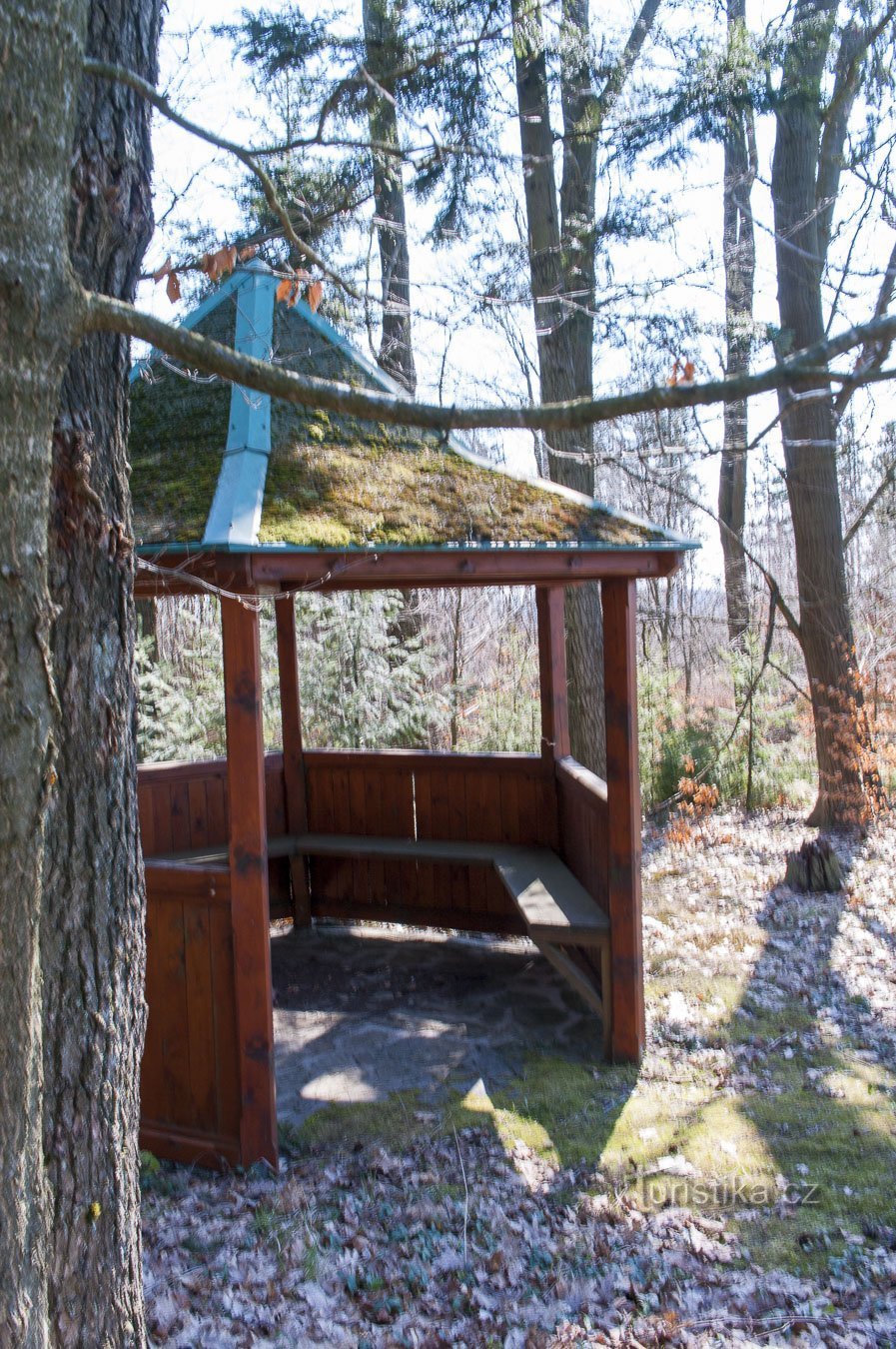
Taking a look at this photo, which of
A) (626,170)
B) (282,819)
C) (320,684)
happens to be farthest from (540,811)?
(626,170)

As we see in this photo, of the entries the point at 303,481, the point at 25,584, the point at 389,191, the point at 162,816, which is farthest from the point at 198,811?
the point at 25,584

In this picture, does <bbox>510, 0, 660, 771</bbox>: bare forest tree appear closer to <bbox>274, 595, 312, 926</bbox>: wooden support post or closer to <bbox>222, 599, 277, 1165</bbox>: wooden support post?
<bbox>274, 595, 312, 926</bbox>: wooden support post

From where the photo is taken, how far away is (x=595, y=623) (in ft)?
32.1

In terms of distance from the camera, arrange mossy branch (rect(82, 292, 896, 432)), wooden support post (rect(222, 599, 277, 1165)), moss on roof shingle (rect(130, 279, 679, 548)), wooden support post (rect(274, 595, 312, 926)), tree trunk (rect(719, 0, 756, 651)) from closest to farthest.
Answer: mossy branch (rect(82, 292, 896, 432)) → wooden support post (rect(222, 599, 277, 1165)) → moss on roof shingle (rect(130, 279, 679, 548)) → wooden support post (rect(274, 595, 312, 926)) → tree trunk (rect(719, 0, 756, 651))

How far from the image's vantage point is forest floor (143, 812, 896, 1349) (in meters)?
3.20

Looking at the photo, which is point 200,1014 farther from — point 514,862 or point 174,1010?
point 514,862

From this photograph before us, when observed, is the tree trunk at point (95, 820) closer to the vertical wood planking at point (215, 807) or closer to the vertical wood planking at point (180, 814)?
the vertical wood planking at point (180, 814)

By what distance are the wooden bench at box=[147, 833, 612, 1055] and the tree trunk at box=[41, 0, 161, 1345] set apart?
178 cm

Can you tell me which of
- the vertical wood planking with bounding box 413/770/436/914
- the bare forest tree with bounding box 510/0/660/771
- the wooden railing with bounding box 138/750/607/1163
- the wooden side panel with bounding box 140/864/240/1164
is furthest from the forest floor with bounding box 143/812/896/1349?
the bare forest tree with bounding box 510/0/660/771

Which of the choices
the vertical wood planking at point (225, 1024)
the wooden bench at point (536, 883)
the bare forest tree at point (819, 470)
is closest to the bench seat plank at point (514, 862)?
the wooden bench at point (536, 883)

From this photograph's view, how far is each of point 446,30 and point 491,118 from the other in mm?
A: 780

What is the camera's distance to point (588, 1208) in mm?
3855

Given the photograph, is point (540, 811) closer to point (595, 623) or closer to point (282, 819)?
point (282, 819)

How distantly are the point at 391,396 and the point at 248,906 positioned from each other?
2.72m
